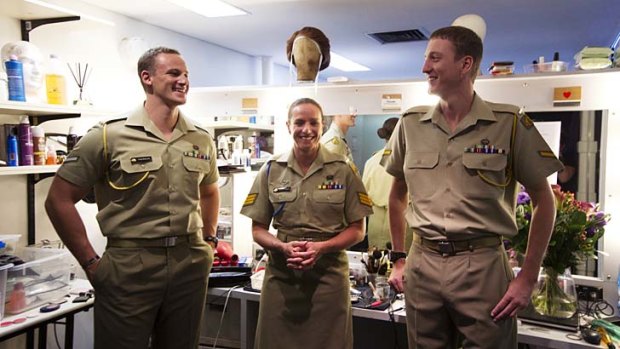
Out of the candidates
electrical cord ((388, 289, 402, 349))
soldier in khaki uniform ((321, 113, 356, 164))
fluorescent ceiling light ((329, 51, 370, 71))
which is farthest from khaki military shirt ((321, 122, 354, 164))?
fluorescent ceiling light ((329, 51, 370, 71))

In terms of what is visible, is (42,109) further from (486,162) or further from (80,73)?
(486,162)

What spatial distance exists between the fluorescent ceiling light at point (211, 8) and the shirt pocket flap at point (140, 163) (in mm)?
1928

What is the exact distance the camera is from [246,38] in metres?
5.17

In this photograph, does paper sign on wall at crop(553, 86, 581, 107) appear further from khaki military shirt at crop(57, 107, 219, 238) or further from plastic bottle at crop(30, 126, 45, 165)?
plastic bottle at crop(30, 126, 45, 165)

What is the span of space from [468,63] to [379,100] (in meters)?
1.33

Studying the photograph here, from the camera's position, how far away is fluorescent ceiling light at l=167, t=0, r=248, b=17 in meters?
3.57

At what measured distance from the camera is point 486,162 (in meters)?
1.68

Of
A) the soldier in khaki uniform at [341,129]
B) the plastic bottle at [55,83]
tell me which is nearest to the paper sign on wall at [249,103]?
the soldier in khaki uniform at [341,129]

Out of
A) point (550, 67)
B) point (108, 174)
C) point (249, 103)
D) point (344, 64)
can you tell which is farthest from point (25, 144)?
point (344, 64)

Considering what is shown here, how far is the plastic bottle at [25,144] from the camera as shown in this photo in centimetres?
238

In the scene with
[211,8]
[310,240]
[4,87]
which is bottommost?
[310,240]

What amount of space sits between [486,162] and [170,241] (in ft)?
4.09

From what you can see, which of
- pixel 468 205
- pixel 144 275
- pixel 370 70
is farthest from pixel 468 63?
pixel 370 70

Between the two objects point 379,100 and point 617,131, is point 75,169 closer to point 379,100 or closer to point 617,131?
point 379,100
